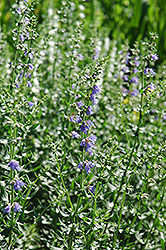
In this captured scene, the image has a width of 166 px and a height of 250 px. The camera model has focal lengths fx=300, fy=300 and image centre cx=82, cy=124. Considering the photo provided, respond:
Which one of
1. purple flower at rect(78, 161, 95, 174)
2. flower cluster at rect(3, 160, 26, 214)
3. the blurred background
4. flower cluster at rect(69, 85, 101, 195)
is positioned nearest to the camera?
flower cluster at rect(3, 160, 26, 214)

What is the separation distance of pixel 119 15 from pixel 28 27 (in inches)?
239

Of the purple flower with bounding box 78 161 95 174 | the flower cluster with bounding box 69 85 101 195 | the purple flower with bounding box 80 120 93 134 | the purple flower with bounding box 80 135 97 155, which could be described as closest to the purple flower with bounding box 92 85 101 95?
the flower cluster with bounding box 69 85 101 195

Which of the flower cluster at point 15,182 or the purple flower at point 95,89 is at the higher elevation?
the purple flower at point 95,89

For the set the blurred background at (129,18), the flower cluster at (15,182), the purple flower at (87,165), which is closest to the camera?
the flower cluster at (15,182)

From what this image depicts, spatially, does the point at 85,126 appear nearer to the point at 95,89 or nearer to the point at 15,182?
the point at 95,89

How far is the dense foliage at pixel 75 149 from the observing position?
102 inches

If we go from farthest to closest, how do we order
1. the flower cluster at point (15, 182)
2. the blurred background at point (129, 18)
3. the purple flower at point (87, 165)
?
the blurred background at point (129, 18) < the purple flower at point (87, 165) < the flower cluster at point (15, 182)

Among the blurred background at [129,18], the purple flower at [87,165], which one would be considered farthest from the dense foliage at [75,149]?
the blurred background at [129,18]

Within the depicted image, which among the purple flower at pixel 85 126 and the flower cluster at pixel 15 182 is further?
the purple flower at pixel 85 126

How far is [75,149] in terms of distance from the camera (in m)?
3.92

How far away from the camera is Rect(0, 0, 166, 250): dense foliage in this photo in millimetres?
2586

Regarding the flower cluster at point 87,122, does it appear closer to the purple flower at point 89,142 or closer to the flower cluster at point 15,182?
the purple flower at point 89,142

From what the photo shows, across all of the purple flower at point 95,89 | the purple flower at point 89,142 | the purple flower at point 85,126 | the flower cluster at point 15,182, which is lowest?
the flower cluster at point 15,182

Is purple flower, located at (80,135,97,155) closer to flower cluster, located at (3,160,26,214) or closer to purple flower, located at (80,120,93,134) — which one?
purple flower, located at (80,120,93,134)
